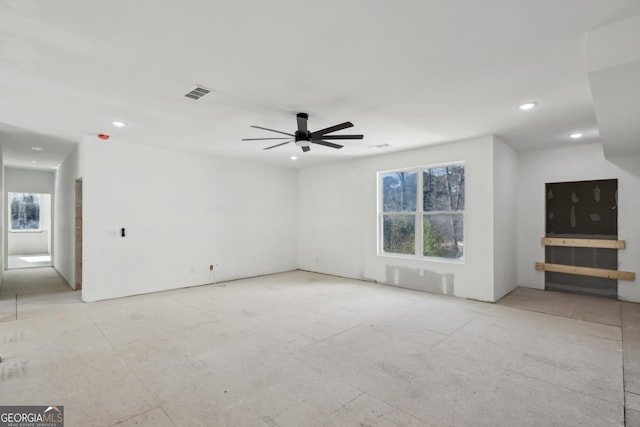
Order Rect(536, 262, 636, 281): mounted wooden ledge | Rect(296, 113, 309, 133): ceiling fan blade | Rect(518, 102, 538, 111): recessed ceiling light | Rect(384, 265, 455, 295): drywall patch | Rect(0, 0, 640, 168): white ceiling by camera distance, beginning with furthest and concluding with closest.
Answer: Rect(384, 265, 455, 295): drywall patch, Rect(536, 262, 636, 281): mounted wooden ledge, Rect(296, 113, 309, 133): ceiling fan blade, Rect(518, 102, 538, 111): recessed ceiling light, Rect(0, 0, 640, 168): white ceiling

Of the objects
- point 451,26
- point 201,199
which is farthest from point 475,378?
point 201,199

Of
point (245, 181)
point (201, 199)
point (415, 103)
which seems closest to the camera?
point (415, 103)

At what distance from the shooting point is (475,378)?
2.60 metres

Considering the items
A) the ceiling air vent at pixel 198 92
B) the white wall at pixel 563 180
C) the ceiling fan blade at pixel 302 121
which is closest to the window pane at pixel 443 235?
the white wall at pixel 563 180

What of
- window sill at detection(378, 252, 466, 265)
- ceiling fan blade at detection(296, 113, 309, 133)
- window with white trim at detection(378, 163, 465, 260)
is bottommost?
window sill at detection(378, 252, 466, 265)

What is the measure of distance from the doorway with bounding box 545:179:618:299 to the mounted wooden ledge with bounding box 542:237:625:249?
86 millimetres

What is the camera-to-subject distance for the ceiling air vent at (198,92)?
308 cm

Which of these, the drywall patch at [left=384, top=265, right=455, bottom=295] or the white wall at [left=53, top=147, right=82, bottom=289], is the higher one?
the white wall at [left=53, top=147, right=82, bottom=289]

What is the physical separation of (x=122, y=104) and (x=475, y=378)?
180 inches

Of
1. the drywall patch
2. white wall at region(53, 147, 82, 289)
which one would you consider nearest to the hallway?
white wall at region(53, 147, 82, 289)

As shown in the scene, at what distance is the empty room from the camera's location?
2125mm

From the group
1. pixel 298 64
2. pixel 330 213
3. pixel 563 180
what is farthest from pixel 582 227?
pixel 298 64

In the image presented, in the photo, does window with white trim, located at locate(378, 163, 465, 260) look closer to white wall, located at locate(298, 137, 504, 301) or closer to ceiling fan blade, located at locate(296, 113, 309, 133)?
white wall, located at locate(298, 137, 504, 301)

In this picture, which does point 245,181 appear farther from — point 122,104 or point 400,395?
point 400,395
